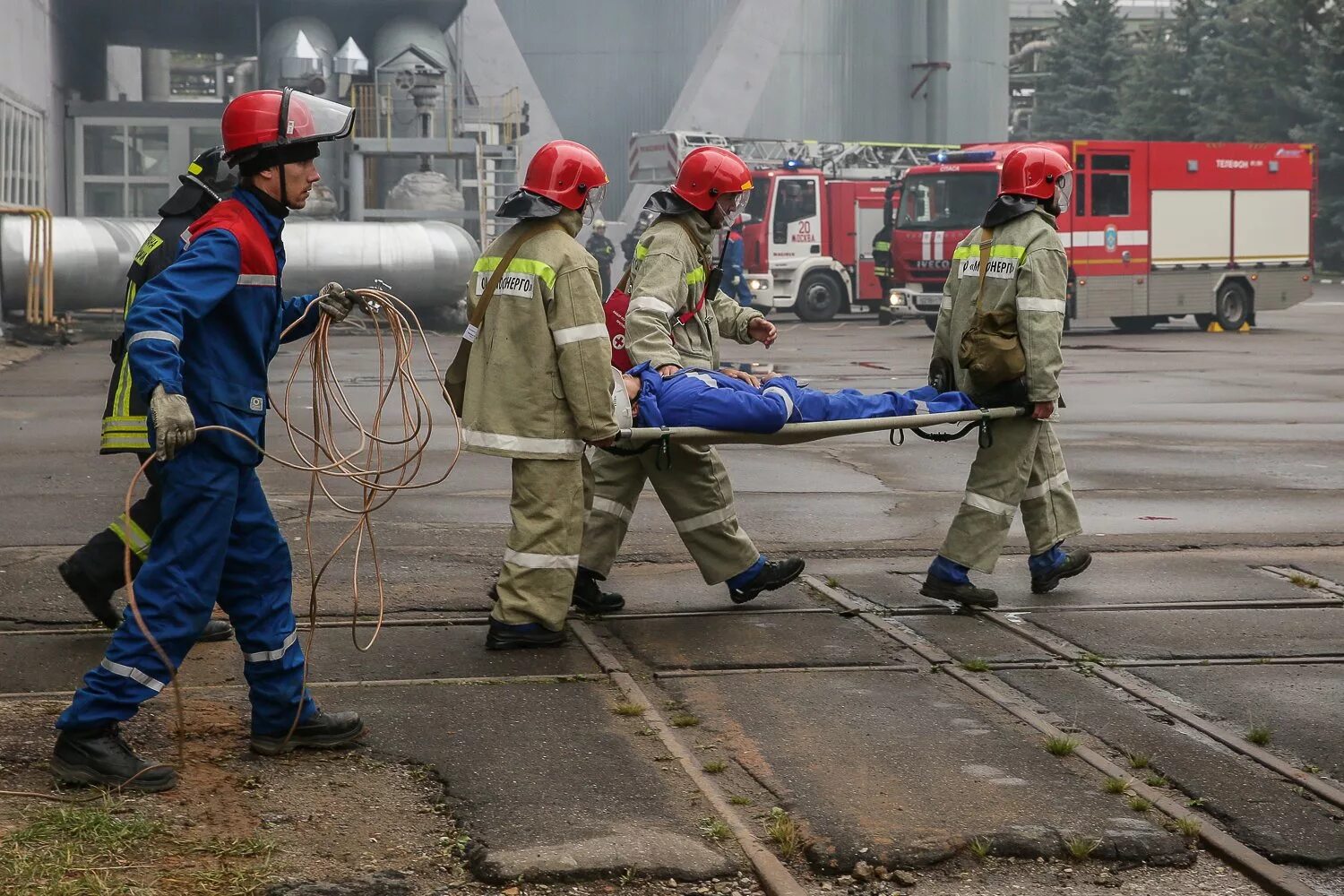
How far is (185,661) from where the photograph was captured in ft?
18.7

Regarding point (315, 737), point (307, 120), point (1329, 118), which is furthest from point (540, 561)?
point (1329, 118)

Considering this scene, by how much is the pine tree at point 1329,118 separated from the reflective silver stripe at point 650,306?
44058 millimetres

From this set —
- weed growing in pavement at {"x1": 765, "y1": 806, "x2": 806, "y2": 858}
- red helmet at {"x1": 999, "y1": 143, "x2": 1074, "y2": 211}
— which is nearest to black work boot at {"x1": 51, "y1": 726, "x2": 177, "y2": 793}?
weed growing in pavement at {"x1": 765, "y1": 806, "x2": 806, "y2": 858}

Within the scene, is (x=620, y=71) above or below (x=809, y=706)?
above

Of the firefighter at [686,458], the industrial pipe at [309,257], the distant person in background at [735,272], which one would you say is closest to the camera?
the firefighter at [686,458]

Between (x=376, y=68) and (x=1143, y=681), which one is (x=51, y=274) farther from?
(x=1143, y=681)

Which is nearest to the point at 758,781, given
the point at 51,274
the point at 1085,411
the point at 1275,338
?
the point at 1085,411

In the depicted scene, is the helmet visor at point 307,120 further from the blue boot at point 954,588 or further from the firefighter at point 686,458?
the blue boot at point 954,588

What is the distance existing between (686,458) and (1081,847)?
279cm

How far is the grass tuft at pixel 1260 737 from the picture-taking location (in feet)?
16.1

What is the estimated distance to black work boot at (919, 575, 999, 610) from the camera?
662cm

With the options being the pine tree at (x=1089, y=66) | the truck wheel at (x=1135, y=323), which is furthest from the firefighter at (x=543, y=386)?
the pine tree at (x=1089, y=66)

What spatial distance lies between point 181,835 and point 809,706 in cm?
204

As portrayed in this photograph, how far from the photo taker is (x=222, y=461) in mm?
4348
